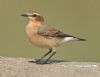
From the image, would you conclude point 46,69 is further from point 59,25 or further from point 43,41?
point 59,25

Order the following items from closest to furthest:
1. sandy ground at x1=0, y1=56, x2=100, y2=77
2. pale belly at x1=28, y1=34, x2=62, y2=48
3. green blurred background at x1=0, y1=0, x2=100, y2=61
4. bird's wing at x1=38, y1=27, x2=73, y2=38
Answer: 1. sandy ground at x1=0, y1=56, x2=100, y2=77
2. pale belly at x1=28, y1=34, x2=62, y2=48
3. bird's wing at x1=38, y1=27, x2=73, y2=38
4. green blurred background at x1=0, y1=0, x2=100, y2=61

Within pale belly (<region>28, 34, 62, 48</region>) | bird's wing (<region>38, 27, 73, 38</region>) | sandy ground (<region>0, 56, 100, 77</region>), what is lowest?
sandy ground (<region>0, 56, 100, 77</region>)

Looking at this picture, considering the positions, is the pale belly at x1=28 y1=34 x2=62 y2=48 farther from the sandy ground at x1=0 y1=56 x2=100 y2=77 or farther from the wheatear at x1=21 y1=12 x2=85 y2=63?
the sandy ground at x1=0 y1=56 x2=100 y2=77

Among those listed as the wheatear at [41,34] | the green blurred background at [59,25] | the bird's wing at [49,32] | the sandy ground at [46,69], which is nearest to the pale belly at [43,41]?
the wheatear at [41,34]

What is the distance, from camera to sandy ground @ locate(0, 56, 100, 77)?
17359mm

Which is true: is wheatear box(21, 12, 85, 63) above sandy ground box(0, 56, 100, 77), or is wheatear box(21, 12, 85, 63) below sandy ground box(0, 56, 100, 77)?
above

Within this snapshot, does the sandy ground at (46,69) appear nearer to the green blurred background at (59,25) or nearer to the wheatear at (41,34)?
the wheatear at (41,34)

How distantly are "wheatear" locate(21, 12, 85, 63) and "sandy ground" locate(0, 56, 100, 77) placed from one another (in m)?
0.48

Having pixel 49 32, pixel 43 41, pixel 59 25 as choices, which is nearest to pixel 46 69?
pixel 43 41

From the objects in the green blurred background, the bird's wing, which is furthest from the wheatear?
the green blurred background

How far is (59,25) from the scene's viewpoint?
96.5 feet

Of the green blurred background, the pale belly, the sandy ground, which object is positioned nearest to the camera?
the sandy ground

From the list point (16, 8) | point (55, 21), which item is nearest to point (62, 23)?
point (55, 21)

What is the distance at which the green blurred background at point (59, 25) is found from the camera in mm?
27141
